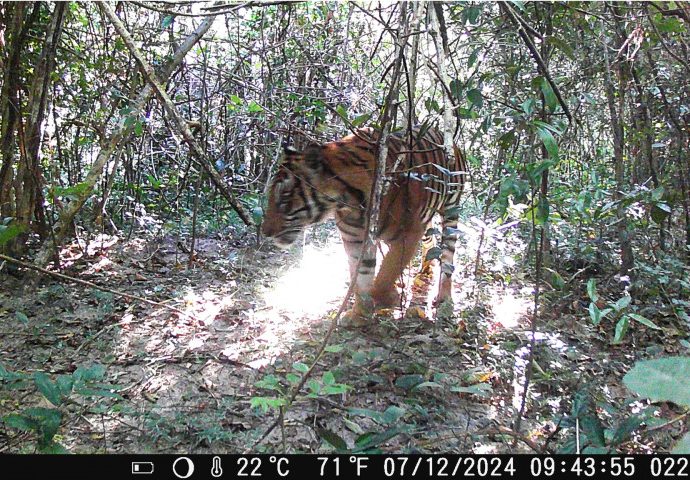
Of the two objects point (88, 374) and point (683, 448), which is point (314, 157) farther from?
point (683, 448)

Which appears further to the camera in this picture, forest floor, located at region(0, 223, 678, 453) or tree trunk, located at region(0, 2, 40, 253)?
tree trunk, located at region(0, 2, 40, 253)

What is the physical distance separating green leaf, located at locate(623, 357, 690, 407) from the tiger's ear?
3175 mm

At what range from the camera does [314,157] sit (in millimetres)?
3889

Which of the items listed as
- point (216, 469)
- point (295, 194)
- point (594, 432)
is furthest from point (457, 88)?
point (216, 469)

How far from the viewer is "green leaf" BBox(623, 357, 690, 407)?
813 mm

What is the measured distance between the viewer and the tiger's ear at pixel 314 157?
153 inches

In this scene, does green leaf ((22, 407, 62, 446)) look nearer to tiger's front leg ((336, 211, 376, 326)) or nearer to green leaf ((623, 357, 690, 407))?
green leaf ((623, 357, 690, 407))

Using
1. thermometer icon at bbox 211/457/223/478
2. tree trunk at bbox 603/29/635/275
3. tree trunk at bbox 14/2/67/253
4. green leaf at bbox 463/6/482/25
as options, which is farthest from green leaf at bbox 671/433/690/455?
tree trunk at bbox 14/2/67/253

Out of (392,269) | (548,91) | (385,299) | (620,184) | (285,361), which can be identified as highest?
(548,91)

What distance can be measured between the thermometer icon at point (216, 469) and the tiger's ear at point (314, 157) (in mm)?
2412

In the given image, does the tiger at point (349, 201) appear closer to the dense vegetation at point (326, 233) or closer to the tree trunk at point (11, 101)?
the dense vegetation at point (326, 233)

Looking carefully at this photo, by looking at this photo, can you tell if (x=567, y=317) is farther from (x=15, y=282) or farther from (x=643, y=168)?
(x=15, y=282)

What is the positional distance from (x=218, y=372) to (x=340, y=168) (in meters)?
1.66

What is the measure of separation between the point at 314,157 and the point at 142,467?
8.23 feet
